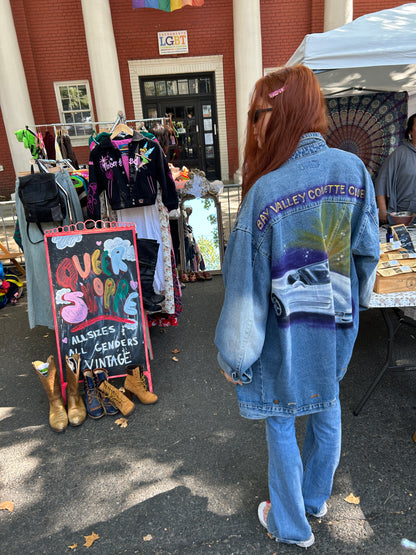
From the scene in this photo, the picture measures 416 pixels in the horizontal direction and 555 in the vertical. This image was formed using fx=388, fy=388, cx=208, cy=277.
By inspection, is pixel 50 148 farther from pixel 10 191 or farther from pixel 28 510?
pixel 10 191

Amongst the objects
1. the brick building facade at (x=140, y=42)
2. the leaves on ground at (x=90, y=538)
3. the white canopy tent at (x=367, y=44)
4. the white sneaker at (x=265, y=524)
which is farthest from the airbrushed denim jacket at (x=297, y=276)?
the brick building facade at (x=140, y=42)

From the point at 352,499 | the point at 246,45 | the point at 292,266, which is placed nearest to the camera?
the point at 292,266

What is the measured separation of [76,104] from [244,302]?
1245 centimetres

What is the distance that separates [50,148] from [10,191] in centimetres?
723

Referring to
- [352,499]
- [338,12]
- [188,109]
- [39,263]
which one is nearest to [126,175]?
[39,263]

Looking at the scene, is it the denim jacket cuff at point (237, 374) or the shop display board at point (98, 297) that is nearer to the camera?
the denim jacket cuff at point (237, 374)


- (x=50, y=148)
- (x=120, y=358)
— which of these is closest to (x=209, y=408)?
(x=120, y=358)

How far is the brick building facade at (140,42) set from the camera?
1115 cm

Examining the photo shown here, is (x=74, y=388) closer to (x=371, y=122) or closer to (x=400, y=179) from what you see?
(x=400, y=179)

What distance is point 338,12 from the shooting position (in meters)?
10.6

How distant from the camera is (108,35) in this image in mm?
10211

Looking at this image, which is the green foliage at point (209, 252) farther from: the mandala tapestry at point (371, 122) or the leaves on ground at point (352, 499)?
the leaves on ground at point (352, 499)

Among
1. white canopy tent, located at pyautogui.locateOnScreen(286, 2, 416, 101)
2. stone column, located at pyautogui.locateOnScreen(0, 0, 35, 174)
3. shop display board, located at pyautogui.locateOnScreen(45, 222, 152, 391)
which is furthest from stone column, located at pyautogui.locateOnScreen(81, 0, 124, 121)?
shop display board, located at pyautogui.locateOnScreen(45, 222, 152, 391)

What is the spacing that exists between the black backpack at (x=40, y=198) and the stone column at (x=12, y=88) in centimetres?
785
